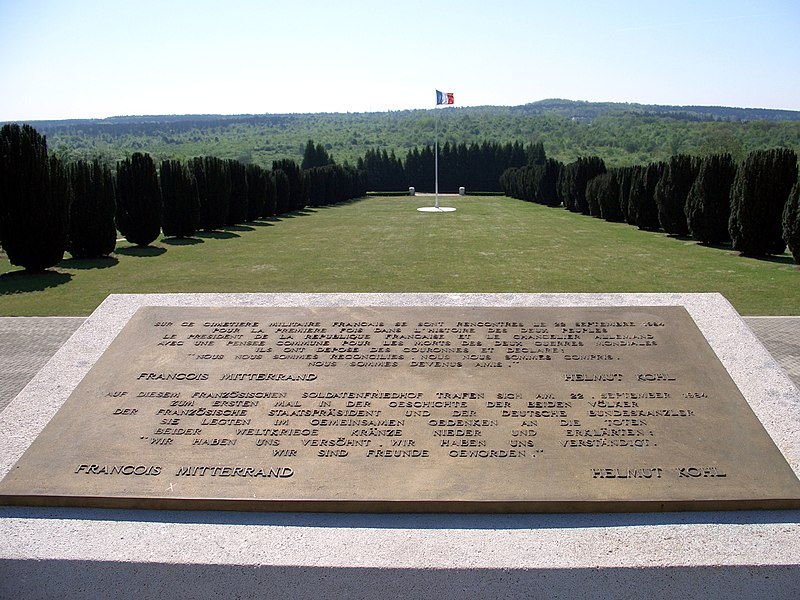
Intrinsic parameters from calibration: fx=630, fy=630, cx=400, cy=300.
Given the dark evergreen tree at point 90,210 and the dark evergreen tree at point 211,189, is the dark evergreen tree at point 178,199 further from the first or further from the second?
the dark evergreen tree at point 90,210

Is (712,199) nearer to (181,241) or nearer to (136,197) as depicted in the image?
(181,241)

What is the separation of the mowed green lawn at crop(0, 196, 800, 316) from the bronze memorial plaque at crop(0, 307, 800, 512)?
259 inches

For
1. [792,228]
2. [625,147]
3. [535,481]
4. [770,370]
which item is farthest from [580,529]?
[625,147]

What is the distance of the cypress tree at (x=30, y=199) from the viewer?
13484 millimetres

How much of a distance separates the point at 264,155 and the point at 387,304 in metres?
102

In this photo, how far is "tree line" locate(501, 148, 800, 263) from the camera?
16.0 metres

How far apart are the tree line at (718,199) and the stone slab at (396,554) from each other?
13.7 m

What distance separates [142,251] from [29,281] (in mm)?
5279

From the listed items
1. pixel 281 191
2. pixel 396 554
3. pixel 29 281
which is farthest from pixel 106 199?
pixel 281 191

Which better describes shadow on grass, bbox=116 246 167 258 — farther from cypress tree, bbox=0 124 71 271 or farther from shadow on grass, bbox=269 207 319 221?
shadow on grass, bbox=269 207 319 221

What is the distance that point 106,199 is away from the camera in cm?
1650

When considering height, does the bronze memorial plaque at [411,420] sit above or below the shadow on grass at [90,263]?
above

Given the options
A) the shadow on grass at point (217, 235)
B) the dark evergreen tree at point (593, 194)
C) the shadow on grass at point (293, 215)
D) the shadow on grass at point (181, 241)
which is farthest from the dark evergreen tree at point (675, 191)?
the shadow on grass at point (293, 215)

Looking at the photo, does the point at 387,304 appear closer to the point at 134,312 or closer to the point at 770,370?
the point at 134,312
